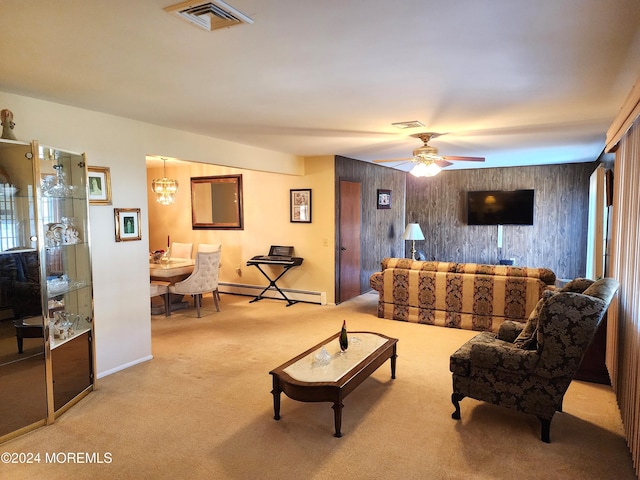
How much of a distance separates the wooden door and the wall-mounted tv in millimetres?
2858

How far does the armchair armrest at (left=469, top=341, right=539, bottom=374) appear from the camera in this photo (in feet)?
8.98

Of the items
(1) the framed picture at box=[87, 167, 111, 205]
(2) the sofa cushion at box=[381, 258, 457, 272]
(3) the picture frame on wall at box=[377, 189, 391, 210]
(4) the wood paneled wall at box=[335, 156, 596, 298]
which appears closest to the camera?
(1) the framed picture at box=[87, 167, 111, 205]

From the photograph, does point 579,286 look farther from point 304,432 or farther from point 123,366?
point 123,366

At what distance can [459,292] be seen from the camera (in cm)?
536

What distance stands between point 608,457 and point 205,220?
684cm

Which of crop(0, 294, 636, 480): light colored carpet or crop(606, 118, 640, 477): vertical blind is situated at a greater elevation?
crop(606, 118, 640, 477): vertical blind

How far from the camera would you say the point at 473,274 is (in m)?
5.32

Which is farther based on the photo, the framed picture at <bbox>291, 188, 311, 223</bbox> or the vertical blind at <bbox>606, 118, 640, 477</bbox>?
the framed picture at <bbox>291, 188, 311, 223</bbox>

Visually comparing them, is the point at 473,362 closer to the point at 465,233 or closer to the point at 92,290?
the point at 92,290

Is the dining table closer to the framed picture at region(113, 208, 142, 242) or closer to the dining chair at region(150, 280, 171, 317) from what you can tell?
the dining chair at region(150, 280, 171, 317)

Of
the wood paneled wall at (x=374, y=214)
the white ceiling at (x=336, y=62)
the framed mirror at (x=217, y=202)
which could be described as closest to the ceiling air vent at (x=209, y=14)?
the white ceiling at (x=336, y=62)

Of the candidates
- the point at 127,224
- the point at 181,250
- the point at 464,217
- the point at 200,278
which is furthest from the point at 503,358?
the point at 464,217

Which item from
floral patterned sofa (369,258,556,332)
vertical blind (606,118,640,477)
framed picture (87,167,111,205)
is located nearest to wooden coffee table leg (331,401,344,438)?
vertical blind (606,118,640,477)

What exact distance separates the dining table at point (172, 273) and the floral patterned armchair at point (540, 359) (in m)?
4.42
